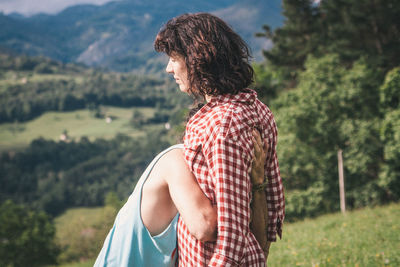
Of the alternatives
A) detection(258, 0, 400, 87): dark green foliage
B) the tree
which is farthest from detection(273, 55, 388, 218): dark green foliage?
detection(258, 0, 400, 87): dark green foliage

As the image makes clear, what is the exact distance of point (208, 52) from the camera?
152 centimetres

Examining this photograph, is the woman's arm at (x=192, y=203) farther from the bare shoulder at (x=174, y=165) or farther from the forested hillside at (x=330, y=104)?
the forested hillside at (x=330, y=104)

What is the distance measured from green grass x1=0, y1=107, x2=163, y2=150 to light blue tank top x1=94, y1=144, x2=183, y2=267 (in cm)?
11894

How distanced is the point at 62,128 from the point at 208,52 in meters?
136

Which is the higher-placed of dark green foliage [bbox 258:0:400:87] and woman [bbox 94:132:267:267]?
dark green foliage [bbox 258:0:400:87]

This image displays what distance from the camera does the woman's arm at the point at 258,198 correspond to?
4.95 feet

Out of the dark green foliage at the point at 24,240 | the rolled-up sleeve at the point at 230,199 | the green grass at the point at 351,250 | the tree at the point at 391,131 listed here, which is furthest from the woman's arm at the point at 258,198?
the dark green foliage at the point at 24,240

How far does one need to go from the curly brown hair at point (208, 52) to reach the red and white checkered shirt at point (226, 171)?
0.21 ft

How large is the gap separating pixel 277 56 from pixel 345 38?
593 centimetres

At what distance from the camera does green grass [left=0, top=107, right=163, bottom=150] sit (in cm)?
11788

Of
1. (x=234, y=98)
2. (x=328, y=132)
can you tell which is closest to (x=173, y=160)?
(x=234, y=98)

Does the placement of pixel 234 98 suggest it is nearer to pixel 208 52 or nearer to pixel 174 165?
pixel 208 52

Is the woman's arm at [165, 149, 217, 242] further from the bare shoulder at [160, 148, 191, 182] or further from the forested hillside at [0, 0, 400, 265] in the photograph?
the forested hillside at [0, 0, 400, 265]

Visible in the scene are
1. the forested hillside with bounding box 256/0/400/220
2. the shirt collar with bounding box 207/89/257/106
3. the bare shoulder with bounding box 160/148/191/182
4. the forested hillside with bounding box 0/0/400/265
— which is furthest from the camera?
the forested hillside with bounding box 256/0/400/220
